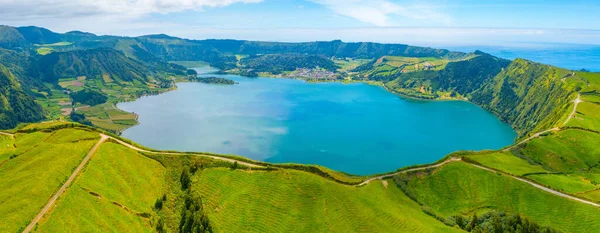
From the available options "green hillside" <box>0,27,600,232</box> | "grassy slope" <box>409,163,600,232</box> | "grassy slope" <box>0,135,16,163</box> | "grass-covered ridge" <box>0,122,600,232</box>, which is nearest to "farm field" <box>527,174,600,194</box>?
"green hillside" <box>0,27,600,232</box>

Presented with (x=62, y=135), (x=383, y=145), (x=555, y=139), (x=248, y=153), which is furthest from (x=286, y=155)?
(x=555, y=139)

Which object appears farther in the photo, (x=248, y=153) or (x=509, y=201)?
(x=248, y=153)

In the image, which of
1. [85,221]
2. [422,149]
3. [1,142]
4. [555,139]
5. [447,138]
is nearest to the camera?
[85,221]

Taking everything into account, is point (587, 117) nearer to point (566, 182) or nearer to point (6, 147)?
point (566, 182)

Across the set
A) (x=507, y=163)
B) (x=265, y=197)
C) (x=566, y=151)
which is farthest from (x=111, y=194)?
(x=566, y=151)

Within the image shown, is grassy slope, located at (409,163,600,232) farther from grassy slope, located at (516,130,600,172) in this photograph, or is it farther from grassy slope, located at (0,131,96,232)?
grassy slope, located at (0,131,96,232)

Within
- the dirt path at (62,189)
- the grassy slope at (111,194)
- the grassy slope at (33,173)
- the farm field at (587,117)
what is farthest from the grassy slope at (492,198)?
the grassy slope at (33,173)

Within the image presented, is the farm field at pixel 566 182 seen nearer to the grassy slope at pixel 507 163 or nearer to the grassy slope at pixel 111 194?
the grassy slope at pixel 507 163

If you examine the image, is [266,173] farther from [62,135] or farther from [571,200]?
[571,200]
